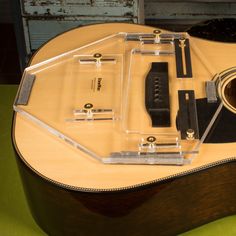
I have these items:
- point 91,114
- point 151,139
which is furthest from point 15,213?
point 151,139

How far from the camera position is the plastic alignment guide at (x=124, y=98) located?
4.76ft

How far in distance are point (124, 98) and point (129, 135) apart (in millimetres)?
151

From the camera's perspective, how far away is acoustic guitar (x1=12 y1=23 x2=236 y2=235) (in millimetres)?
1398

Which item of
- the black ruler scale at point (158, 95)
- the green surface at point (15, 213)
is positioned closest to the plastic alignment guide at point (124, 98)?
the black ruler scale at point (158, 95)

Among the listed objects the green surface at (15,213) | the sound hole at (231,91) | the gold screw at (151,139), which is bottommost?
the green surface at (15,213)

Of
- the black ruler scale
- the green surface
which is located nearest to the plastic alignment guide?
the black ruler scale

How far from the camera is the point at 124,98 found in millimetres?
1599

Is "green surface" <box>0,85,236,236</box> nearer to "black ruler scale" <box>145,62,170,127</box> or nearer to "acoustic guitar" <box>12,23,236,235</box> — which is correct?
"acoustic guitar" <box>12,23,236,235</box>

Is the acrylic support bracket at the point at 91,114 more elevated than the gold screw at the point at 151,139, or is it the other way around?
the acrylic support bracket at the point at 91,114

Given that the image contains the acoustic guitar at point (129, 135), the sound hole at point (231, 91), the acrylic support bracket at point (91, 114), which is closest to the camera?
the acoustic guitar at point (129, 135)

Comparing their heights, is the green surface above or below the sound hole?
below

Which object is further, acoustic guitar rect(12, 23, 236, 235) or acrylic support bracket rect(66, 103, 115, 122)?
acrylic support bracket rect(66, 103, 115, 122)

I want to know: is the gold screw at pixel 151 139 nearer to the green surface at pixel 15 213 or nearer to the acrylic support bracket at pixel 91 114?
the acrylic support bracket at pixel 91 114

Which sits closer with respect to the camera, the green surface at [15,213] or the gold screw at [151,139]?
the gold screw at [151,139]
